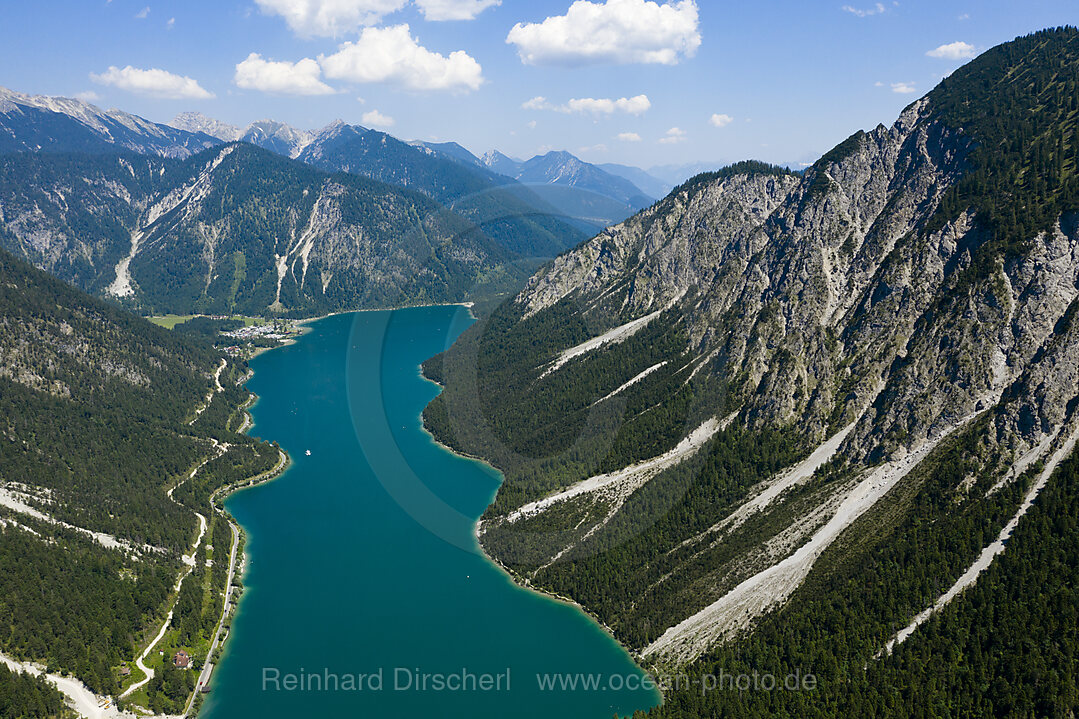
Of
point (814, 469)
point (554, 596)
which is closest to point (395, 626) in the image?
point (554, 596)

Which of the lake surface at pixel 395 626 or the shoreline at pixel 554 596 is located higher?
the shoreline at pixel 554 596

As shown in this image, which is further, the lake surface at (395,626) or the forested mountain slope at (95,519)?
the forested mountain slope at (95,519)

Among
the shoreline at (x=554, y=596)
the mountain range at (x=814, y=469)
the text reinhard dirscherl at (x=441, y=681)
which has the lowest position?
the text reinhard dirscherl at (x=441, y=681)

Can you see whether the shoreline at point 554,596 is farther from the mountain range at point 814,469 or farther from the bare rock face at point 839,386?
the bare rock face at point 839,386

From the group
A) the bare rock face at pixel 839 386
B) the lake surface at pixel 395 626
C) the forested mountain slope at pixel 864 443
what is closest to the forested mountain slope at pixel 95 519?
the lake surface at pixel 395 626

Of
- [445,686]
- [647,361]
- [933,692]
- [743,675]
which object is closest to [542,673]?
[445,686]

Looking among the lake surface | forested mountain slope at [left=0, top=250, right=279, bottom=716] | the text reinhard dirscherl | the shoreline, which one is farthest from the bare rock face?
forested mountain slope at [left=0, top=250, right=279, bottom=716]

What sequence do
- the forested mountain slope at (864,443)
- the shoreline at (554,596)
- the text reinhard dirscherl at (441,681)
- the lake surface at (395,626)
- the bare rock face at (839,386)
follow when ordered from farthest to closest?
1. the bare rock face at (839,386)
2. the shoreline at (554,596)
3. the text reinhard dirscherl at (441,681)
4. the lake surface at (395,626)
5. the forested mountain slope at (864,443)

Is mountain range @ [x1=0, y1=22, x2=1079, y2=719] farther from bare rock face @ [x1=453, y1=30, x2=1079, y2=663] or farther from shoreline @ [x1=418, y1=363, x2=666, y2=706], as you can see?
shoreline @ [x1=418, y1=363, x2=666, y2=706]
